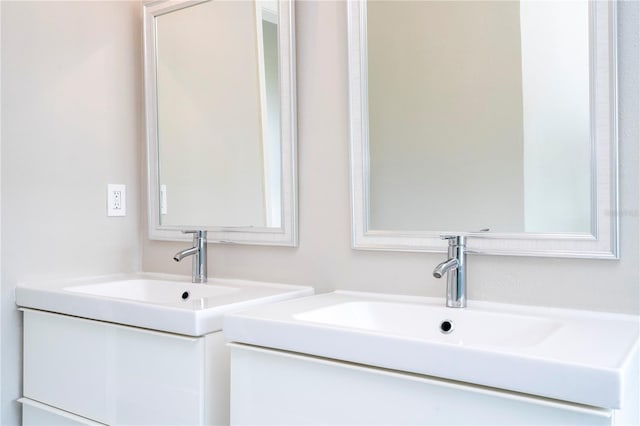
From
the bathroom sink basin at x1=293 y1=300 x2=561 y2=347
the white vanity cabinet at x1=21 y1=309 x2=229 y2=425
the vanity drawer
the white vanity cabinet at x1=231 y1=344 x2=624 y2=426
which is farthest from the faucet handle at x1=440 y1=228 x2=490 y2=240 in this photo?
the vanity drawer

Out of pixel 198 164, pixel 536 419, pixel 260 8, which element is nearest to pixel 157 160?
pixel 198 164

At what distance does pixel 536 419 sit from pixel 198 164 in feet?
4.17

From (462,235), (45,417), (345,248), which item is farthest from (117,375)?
(462,235)

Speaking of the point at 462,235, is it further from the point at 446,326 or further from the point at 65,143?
the point at 65,143

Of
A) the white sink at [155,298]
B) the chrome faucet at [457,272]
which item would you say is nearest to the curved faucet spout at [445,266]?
the chrome faucet at [457,272]

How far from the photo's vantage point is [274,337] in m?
1.05

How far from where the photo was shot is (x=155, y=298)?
1.71 metres

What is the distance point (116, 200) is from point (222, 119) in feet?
1.58

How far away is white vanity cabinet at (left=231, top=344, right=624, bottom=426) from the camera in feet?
2.64

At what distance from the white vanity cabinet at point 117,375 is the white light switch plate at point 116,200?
16.9 inches

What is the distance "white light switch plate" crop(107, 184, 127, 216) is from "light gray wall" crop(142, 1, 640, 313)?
37cm

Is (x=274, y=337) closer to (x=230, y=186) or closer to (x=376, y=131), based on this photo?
(x=376, y=131)

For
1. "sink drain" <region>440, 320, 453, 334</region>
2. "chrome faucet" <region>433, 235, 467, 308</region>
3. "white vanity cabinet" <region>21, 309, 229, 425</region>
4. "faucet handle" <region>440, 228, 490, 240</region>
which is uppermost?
"faucet handle" <region>440, 228, 490, 240</region>

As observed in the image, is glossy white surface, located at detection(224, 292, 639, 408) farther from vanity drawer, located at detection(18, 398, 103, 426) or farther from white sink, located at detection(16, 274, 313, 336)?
vanity drawer, located at detection(18, 398, 103, 426)
